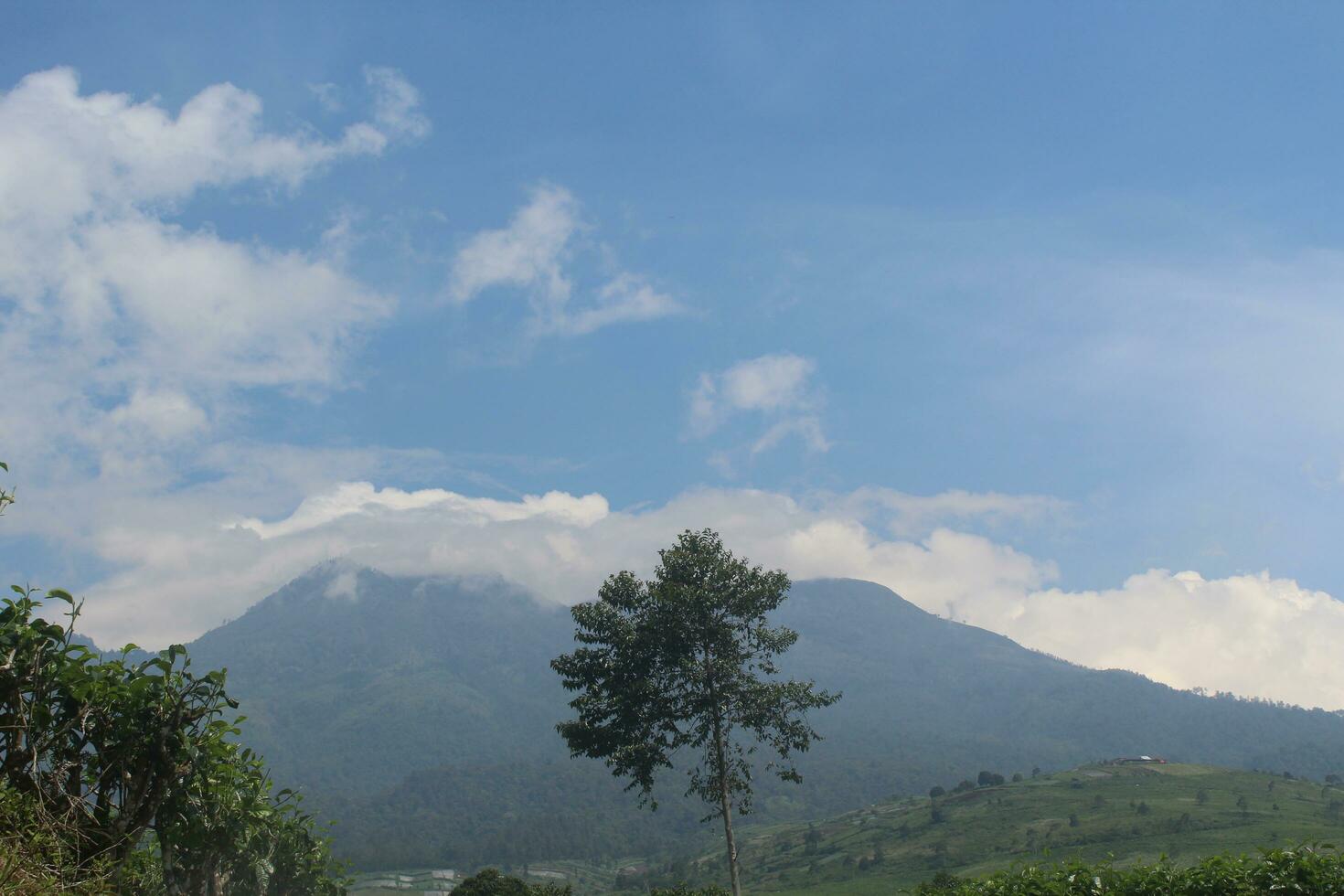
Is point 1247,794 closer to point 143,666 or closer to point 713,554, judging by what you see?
point 713,554

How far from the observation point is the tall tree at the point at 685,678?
26.0 meters

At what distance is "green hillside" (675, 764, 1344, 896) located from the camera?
106875 mm

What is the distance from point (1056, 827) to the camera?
4719 inches

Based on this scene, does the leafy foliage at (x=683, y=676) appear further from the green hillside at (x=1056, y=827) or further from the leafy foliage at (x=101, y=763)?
the green hillside at (x=1056, y=827)

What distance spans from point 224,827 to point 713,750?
16802mm

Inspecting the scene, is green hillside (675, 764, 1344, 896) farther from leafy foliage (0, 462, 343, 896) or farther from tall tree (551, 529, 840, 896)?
leafy foliage (0, 462, 343, 896)

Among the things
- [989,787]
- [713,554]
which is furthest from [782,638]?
[989,787]

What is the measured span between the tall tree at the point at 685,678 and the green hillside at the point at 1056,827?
78.2 m

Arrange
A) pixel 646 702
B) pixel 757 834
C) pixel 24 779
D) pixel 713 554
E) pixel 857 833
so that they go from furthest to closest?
1. pixel 757 834
2. pixel 857 833
3. pixel 713 554
4. pixel 646 702
5. pixel 24 779

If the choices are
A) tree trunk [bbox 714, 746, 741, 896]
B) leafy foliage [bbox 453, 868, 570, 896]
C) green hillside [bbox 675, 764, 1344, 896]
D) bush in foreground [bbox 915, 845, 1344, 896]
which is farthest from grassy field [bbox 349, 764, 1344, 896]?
bush in foreground [bbox 915, 845, 1344, 896]

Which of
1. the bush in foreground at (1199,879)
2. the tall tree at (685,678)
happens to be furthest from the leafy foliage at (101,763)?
the tall tree at (685,678)

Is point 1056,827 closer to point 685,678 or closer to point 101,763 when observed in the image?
point 685,678

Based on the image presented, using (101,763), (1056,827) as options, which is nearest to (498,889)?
(101,763)

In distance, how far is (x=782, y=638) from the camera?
1113 inches
